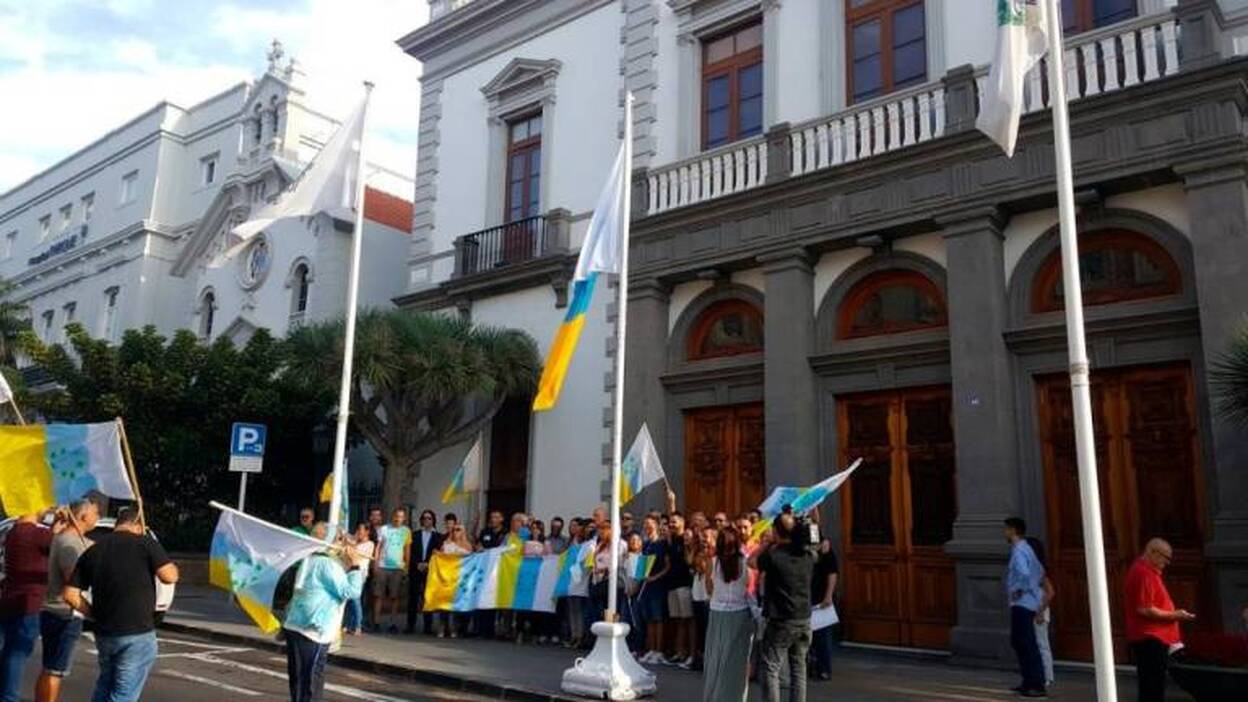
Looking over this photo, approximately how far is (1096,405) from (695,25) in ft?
30.5

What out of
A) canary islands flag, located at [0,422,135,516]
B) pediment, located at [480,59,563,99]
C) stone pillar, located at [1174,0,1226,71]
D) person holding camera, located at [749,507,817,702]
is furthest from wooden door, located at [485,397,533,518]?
stone pillar, located at [1174,0,1226,71]

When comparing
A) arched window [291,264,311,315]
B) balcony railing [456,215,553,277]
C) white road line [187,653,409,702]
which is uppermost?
arched window [291,264,311,315]

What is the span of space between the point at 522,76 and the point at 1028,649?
14767 mm

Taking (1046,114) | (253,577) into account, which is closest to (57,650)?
(253,577)

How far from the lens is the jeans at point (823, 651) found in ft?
36.0

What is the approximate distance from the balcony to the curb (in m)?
8.29

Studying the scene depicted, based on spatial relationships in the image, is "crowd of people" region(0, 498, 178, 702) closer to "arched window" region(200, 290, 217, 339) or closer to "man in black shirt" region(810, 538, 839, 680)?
"man in black shirt" region(810, 538, 839, 680)

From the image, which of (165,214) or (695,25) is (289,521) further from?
(165,214)

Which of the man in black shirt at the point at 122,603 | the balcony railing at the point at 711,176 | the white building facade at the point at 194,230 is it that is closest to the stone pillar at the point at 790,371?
the balcony railing at the point at 711,176

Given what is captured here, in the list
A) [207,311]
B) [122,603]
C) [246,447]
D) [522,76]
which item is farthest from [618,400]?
[207,311]

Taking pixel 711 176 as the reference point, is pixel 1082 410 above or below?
below

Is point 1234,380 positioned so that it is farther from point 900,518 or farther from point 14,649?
point 14,649

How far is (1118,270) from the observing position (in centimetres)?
1238

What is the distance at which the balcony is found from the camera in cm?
1210
